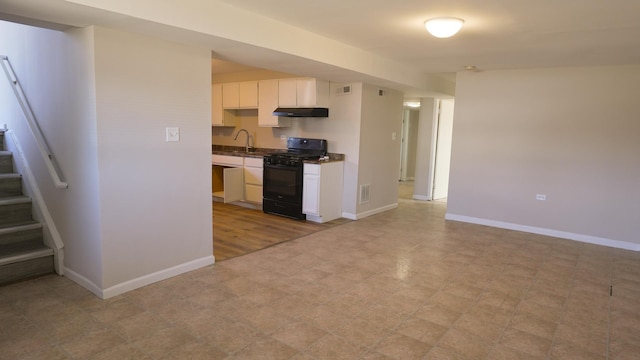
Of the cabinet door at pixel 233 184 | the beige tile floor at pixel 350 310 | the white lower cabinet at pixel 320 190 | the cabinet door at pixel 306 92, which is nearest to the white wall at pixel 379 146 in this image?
the white lower cabinet at pixel 320 190

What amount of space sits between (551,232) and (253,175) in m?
4.43

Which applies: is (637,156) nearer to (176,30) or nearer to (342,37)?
(342,37)

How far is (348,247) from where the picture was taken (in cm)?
450

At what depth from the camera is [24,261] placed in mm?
3316

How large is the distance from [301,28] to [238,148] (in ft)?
13.8

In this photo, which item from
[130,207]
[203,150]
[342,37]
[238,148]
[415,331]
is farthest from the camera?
Answer: [238,148]

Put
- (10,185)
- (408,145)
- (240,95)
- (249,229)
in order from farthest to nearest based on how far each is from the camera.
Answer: (408,145), (240,95), (249,229), (10,185)

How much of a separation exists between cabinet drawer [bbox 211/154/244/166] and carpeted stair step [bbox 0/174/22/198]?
3154 mm

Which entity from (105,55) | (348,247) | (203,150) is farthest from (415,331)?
(105,55)

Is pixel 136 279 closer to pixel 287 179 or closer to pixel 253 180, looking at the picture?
pixel 287 179

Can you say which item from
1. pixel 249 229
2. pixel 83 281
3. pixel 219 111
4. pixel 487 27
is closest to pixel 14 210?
pixel 83 281

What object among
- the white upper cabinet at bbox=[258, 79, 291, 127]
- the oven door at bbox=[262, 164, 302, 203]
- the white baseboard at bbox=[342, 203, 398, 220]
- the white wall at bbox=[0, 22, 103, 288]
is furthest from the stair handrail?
the white baseboard at bbox=[342, 203, 398, 220]

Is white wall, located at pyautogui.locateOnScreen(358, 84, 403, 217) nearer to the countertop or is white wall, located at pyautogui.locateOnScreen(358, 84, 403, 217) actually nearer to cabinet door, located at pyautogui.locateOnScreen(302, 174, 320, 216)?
the countertop

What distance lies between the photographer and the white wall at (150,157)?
2932 millimetres
